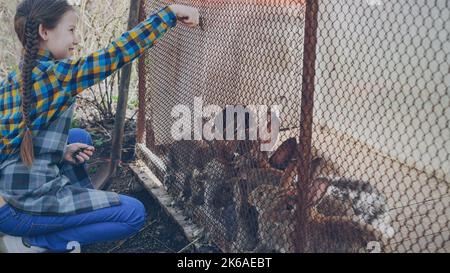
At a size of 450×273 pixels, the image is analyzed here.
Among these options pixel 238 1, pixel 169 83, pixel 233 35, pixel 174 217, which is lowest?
pixel 174 217

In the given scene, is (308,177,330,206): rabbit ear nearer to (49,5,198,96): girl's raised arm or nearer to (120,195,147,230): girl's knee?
(120,195,147,230): girl's knee

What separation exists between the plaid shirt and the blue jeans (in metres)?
0.04

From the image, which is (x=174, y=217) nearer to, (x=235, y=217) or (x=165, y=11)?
(x=235, y=217)

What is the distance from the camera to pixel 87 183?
10.3 ft

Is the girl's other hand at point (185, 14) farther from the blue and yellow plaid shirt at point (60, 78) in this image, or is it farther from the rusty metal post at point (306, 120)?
the rusty metal post at point (306, 120)

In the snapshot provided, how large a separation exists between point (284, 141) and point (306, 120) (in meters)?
0.47

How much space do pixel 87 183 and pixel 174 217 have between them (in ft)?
2.30

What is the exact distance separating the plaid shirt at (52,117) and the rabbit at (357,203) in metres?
1.19

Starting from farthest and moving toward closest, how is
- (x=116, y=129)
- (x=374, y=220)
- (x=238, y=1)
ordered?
(x=116, y=129), (x=238, y=1), (x=374, y=220)

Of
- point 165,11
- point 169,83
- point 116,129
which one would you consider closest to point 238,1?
point 165,11

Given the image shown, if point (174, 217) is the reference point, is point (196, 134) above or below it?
above

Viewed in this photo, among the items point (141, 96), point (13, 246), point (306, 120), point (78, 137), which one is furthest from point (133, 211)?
point (141, 96)

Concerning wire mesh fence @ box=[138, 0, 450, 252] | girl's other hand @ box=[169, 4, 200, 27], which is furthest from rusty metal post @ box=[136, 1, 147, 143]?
girl's other hand @ box=[169, 4, 200, 27]

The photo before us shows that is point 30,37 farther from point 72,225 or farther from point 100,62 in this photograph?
point 72,225
